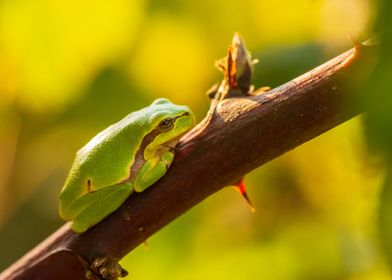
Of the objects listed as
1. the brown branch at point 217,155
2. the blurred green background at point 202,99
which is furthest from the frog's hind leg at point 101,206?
the blurred green background at point 202,99

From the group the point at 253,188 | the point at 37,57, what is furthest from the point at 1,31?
the point at 253,188

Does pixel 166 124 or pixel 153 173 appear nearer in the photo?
pixel 153 173

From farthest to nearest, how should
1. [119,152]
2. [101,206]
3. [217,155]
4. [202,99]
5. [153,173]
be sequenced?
1. [202,99]
2. [119,152]
3. [101,206]
4. [153,173]
5. [217,155]

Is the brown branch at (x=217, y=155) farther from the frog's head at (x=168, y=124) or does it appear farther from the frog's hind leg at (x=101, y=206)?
the frog's head at (x=168, y=124)

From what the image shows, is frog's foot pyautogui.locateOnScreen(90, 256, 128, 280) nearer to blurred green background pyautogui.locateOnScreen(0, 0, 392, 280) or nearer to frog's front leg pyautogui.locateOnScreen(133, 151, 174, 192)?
frog's front leg pyautogui.locateOnScreen(133, 151, 174, 192)

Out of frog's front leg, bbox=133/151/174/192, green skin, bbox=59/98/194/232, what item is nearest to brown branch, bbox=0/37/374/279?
frog's front leg, bbox=133/151/174/192

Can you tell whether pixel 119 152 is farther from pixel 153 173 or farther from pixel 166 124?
pixel 153 173

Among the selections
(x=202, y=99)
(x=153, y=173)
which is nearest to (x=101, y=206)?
(x=153, y=173)
